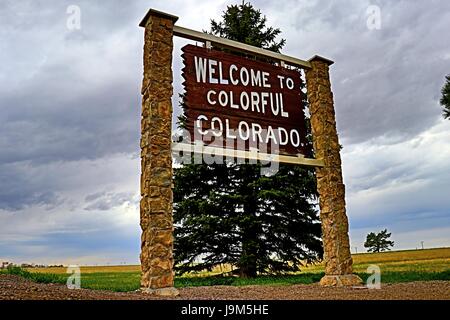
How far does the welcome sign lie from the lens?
729 cm

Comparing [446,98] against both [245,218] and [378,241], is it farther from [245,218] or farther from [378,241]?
[378,241]

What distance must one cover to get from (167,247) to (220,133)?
229 cm

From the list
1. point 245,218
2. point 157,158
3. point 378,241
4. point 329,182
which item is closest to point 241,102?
point 157,158

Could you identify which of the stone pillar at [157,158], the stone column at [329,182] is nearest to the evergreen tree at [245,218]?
the stone column at [329,182]

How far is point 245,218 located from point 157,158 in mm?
6508

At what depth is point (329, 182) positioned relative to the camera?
350 inches

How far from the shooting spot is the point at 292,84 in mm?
8867

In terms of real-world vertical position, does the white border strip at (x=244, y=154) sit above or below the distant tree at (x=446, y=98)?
below

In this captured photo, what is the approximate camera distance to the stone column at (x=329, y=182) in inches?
336

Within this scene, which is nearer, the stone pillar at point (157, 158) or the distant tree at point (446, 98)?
the stone pillar at point (157, 158)

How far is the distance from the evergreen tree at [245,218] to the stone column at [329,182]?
3626mm

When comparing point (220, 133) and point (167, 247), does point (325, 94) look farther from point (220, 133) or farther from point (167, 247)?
point (167, 247)

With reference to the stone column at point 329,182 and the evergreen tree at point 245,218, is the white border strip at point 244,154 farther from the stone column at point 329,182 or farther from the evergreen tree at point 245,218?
the evergreen tree at point 245,218
